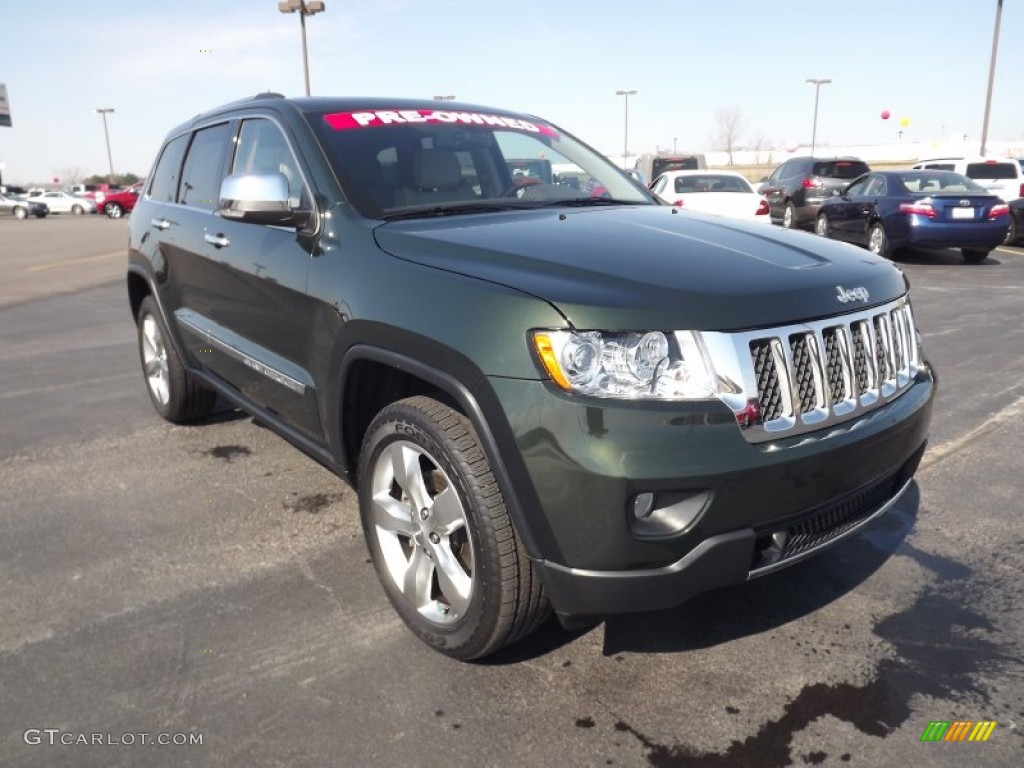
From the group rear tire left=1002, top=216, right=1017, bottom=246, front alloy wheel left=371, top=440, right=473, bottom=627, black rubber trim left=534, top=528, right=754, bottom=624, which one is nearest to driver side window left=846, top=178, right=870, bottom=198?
rear tire left=1002, top=216, right=1017, bottom=246

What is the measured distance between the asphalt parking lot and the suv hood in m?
1.11

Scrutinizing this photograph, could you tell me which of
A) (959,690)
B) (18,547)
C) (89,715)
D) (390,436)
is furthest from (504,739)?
(18,547)

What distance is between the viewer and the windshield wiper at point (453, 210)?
9.90 ft

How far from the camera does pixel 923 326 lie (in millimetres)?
7852

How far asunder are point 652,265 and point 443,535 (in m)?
1.02

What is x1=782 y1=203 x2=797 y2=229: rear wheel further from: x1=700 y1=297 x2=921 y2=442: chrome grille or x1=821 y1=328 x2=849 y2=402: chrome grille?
x1=821 y1=328 x2=849 y2=402: chrome grille

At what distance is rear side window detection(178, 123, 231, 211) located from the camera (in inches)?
163

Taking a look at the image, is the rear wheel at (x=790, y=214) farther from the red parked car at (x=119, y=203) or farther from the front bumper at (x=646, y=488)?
the red parked car at (x=119, y=203)

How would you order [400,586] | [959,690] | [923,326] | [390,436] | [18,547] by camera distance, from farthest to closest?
[923,326] < [18,547] < [400,586] < [390,436] < [959,690]

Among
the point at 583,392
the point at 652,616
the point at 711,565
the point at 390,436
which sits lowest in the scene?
the point at 652,616

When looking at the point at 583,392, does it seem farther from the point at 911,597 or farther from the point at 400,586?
the point at 911,597

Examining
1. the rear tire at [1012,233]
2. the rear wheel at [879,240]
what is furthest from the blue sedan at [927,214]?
the rear tire at [1012,233]

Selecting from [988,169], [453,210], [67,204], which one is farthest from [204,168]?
[67,204]

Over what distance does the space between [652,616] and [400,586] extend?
2.88ft
